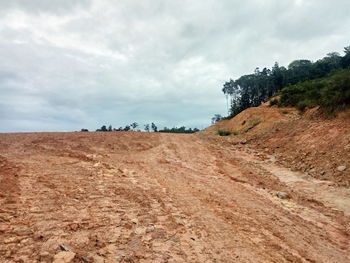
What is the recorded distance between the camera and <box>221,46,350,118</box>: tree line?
47594 mm

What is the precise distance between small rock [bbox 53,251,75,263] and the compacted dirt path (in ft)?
0.03

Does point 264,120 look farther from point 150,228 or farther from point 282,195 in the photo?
point 150,228

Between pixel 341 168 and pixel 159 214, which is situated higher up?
pixel 341 168

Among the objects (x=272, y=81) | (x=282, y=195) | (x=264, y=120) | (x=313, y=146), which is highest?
(x=272, y=81)

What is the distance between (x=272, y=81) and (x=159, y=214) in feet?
189

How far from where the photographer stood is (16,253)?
8.19 feet

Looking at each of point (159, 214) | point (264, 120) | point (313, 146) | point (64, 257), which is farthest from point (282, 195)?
point (264, 120)

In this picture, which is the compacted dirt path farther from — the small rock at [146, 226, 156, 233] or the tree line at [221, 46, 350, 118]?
the tree line at [221, 46, 350, 118]

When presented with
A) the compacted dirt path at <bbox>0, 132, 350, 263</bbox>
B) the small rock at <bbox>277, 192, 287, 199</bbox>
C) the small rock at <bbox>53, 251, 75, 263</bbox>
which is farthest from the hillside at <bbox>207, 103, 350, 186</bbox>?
the small rock at <bbox>53, 251, 75, 263</bbox>

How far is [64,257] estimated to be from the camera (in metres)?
2.50

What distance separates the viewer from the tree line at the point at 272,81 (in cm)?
4759

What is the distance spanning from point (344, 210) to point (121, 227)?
16.3 ft

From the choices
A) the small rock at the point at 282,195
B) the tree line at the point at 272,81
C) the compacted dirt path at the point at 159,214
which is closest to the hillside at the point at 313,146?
the compacted dirt path at the point at 159,214

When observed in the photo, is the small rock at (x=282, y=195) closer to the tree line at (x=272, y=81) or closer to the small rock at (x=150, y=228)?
the small rock at (x=150, y=228)
